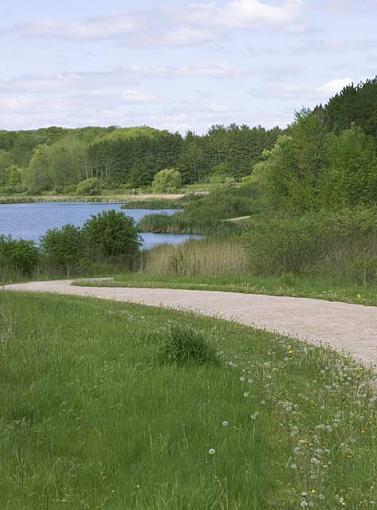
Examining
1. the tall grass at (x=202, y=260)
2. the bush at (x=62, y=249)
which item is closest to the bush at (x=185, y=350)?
the tall grass at (x=202, y=260)

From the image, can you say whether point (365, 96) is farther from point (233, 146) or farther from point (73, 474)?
point (233, 146)

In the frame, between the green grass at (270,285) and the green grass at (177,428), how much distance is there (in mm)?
5863

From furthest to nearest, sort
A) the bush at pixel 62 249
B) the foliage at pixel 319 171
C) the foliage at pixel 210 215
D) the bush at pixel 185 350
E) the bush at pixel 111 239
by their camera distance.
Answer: the foliage at pixel 210 215, the foliage at pixel 319 171, the bush at pixel 111 239, the bush at pixel 62 249, the bush at pixel 185 350

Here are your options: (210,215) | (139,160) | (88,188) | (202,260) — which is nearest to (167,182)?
(139,160)

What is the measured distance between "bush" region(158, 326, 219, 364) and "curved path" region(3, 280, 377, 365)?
6.79ft

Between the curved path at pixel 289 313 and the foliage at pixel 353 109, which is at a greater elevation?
the foliage at pixel 353 109

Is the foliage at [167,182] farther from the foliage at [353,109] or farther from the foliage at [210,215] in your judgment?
the foliage at [353,109]

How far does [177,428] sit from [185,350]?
2007 millimetres

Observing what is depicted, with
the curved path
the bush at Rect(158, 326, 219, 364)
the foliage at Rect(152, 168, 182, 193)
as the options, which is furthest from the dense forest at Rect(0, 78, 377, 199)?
the bush at Rect(158, 326, 219, 364)

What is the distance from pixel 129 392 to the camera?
5434mm

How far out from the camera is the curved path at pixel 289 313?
915 centimetres

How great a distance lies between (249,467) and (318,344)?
4.84 m

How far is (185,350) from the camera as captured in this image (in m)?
6.59

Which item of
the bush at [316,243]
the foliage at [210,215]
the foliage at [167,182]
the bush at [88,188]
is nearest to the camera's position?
the bush at [316,243]
